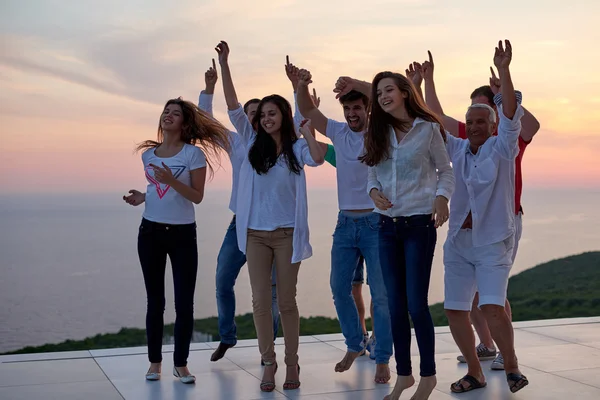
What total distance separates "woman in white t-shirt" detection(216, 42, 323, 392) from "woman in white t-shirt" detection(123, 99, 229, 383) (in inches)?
12.3

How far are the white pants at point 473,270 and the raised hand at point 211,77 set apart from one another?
1745 millimetres

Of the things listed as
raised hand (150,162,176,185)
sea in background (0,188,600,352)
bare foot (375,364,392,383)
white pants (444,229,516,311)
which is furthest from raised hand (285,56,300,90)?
sea in background (0,188,600,352)

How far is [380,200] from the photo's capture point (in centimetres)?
350

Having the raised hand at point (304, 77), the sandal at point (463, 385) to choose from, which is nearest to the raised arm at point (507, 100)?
the raised hand at point (304, 77)

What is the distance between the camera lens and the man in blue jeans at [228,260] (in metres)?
4.70

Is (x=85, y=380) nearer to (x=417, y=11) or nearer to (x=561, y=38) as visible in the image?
(x=417, y=11)

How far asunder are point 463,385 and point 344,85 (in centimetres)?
172

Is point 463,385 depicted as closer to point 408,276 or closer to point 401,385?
point 401,385

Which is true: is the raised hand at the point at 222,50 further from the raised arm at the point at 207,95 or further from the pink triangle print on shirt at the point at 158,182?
the pink triangle print on shirt at the point at 158,182

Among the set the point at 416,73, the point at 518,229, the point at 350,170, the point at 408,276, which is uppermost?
the point at 416,73

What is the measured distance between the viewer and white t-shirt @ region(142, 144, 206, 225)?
4.17 metres

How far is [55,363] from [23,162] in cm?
393

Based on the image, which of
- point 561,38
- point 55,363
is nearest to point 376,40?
point 561,38

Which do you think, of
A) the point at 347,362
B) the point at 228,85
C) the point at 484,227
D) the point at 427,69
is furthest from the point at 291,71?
the point at 347,362
